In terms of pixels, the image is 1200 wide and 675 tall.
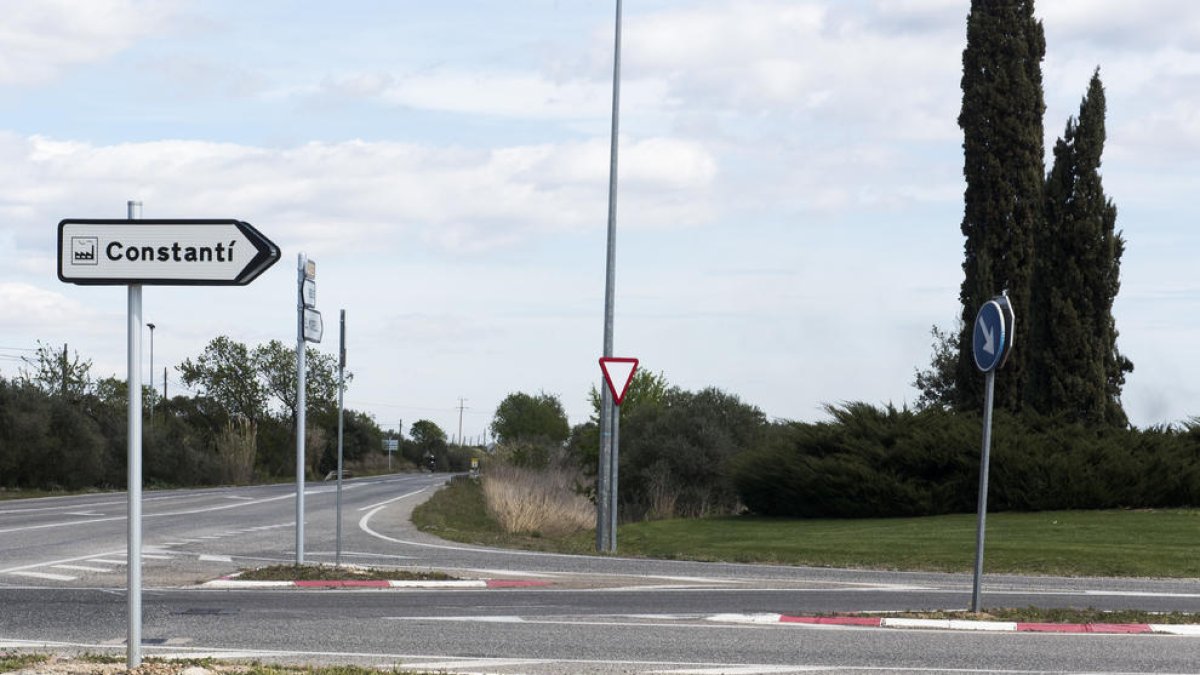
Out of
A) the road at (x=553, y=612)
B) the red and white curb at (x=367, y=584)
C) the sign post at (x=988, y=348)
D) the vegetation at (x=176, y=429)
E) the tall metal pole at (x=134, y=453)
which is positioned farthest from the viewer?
the vegetation at (x=176, y=429)

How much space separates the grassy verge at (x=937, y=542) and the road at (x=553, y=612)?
140 centimetres

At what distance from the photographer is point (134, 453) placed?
7.70 m

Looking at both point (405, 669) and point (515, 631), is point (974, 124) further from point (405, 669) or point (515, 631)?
point (405, 669)

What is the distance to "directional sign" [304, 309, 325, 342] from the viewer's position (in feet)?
52.7

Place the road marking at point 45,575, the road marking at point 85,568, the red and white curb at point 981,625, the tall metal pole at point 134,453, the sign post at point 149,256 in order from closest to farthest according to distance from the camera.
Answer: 1. the tall metal pole at point 134,453
2. the sign post at point 149,256
3. the red and white curb at point 981,625
4. the road marking at point 45,575
5. the road marking at point 85,568

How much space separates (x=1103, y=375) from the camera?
32375mm

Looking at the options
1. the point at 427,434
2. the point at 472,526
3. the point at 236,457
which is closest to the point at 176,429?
the point at 236,457

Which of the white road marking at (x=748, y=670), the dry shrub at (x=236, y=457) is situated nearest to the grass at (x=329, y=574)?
the white road marking at (x=748, y=670)

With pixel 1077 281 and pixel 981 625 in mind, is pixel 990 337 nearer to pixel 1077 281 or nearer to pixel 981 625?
pixel 981 625

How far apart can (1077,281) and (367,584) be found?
21.9m

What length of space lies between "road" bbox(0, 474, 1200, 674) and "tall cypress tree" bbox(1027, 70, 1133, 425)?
1501 cm

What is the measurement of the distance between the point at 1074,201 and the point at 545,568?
1954 centimetres

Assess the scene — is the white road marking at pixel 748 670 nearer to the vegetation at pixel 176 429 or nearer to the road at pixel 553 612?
the road at pixel 553 612

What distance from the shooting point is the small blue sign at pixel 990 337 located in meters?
12.4
